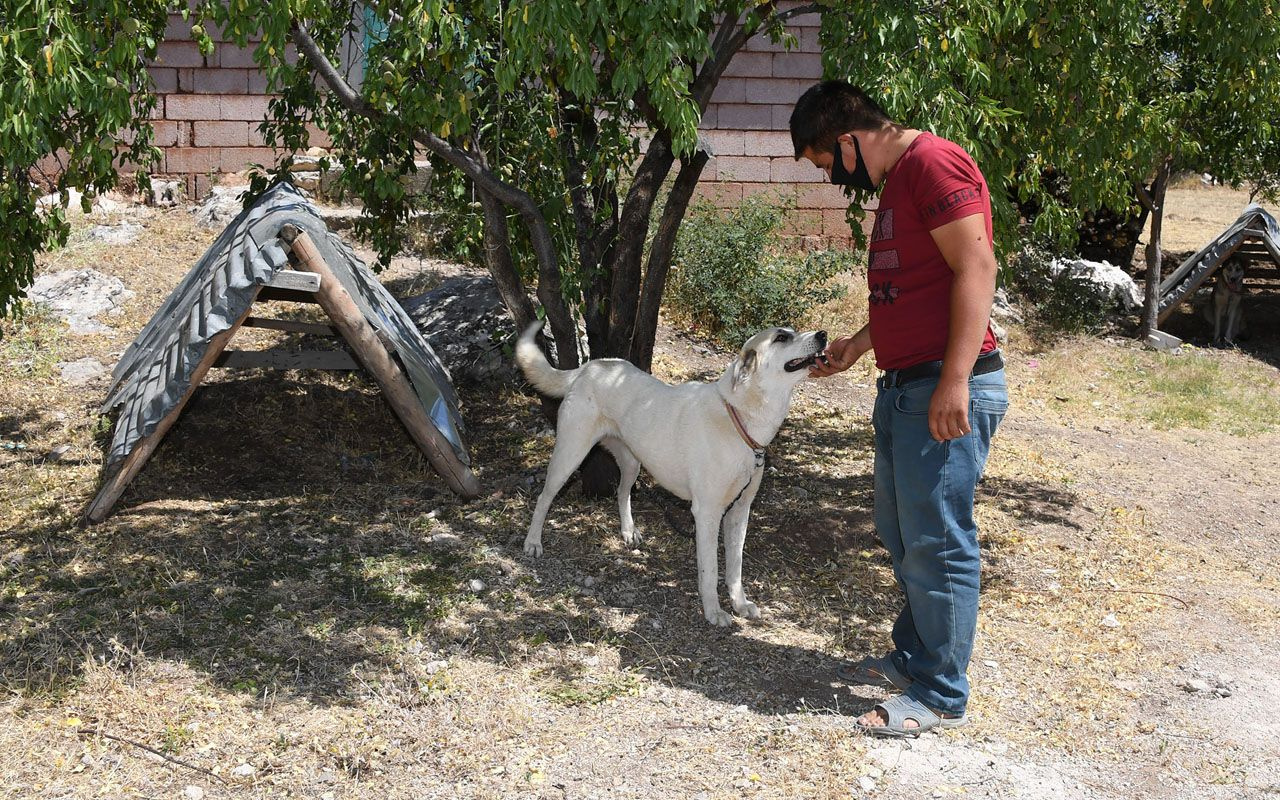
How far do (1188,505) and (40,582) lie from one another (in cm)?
652

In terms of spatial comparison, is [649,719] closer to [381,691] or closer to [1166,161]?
[381,691]

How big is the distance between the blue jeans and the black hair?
0.87 m

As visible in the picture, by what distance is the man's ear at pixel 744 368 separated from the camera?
14.0ft

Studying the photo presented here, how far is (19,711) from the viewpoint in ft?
12.4

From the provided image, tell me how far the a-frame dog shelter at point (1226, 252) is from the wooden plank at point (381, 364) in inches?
382

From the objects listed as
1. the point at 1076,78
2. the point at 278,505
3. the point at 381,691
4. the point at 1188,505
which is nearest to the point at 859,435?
the point at 1188,505

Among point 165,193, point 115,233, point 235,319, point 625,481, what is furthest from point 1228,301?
point 115,233

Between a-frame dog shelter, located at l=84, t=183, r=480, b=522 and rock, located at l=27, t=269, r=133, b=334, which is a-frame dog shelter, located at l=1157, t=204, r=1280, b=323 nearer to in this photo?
a-frame dog shelter, located at l=84, t=183, r=480, b=522

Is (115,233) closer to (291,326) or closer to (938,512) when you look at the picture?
(291,326)

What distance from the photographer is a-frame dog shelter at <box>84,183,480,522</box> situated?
16.4 feet

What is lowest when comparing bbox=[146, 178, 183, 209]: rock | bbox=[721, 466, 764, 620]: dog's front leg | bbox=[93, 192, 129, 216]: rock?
bbox=[721, 466, 764, 620]: dog's front leg

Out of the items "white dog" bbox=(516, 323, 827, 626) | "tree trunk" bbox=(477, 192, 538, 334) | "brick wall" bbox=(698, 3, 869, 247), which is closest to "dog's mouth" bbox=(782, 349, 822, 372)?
"white dog" bbox=(516, 323, 827, 626)

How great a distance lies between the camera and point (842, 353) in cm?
404

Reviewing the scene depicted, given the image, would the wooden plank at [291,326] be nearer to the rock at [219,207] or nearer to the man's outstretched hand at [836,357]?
the man's outstretched hand at [836,357]
